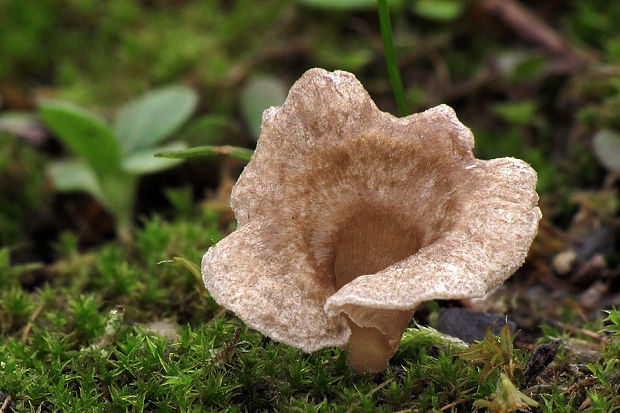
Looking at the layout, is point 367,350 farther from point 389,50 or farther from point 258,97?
point 258,97

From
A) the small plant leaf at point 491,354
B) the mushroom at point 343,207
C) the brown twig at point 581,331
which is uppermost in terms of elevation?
the mushroom at point 343,207

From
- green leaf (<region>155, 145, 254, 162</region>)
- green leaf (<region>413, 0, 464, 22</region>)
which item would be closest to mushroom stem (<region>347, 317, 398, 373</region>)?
green leaf (<region>155, 145, 254, 162</region>)

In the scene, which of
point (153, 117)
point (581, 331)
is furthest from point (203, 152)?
point (581, 331)

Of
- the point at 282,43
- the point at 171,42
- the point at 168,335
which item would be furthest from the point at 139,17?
the point at 168,335

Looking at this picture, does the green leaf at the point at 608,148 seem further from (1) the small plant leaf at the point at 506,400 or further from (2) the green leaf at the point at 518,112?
(1) the small plant leaf at the point at 506,400

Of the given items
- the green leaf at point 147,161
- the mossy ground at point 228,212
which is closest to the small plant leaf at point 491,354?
the mossy ground at point 228,212

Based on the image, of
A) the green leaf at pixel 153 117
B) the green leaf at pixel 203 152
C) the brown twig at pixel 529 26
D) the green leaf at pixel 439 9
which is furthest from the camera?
the brown twig at pixel 529 26

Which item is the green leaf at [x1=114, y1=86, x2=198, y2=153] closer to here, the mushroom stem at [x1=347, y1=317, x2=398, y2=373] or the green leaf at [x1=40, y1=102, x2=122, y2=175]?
the green leaf at [x1=40, y1=102, x2=122, y2=175]
